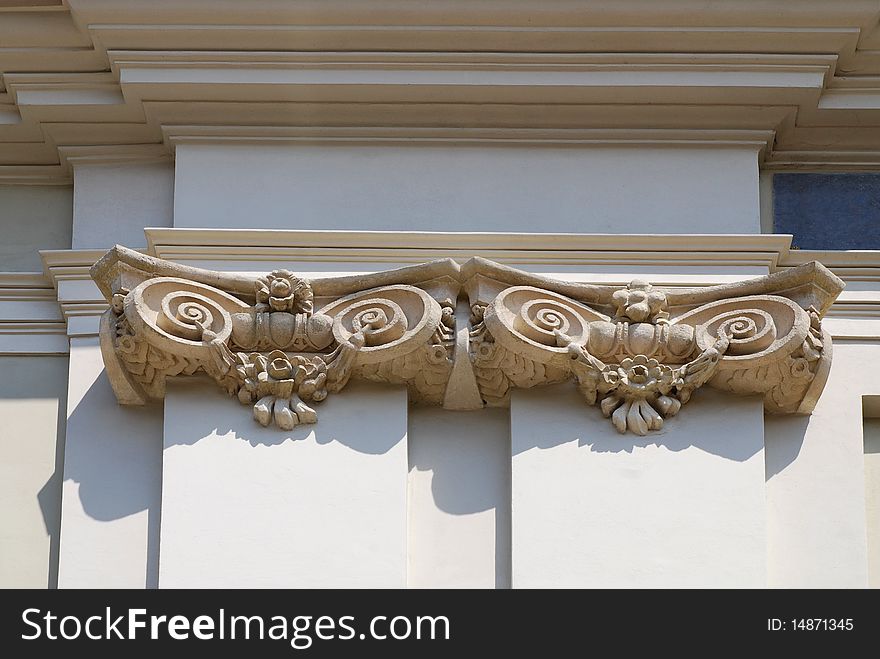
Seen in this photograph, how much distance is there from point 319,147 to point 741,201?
1.76 metres

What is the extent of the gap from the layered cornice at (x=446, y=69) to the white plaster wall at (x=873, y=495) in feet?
4.28

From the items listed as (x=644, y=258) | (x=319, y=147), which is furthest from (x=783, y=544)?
(x=319, y=147)

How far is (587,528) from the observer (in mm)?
8016

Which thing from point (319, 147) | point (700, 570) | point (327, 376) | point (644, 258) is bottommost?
point (700, 570)

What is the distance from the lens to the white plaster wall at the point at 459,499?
26.5 ft

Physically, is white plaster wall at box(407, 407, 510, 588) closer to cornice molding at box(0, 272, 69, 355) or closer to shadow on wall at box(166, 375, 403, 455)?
shadow on wall at box(166, 375, 403, 455)

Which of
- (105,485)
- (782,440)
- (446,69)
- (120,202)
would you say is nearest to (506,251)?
(446,69)

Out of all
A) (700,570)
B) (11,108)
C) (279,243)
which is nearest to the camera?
(700,570)

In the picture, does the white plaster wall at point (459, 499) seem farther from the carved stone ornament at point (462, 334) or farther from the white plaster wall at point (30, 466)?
the white plaster wall at point (30, 466)

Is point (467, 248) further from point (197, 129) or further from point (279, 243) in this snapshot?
point (197, 129)

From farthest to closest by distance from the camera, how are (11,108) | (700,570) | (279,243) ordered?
(11,108), (279,243), (700,570)

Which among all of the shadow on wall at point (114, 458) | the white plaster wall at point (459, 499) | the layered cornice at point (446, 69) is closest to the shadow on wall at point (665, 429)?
the white plaster wall at point (459, 499)

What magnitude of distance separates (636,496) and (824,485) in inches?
30.3

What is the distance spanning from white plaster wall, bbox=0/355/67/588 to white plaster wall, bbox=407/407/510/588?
55.8 inches
